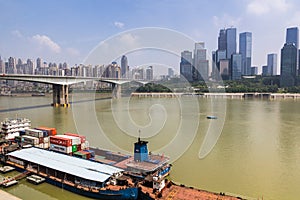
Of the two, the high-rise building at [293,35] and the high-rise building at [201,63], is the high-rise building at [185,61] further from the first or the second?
the high-rise building at [293,35]

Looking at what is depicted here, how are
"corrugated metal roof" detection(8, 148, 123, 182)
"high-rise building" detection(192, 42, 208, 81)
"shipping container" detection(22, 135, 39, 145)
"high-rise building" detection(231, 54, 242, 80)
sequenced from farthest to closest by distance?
"high-rise building" detection(231, 54, 242, 80), "high-rise building" detection(192, 42, 208, 81), "shipping container" detection(22, 135, 39, 145), "corrugated metal roof" detection(8, 148, 123, 182)

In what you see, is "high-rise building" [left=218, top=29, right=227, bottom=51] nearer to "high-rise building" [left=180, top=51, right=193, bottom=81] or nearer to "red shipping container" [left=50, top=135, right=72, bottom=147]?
"high-rise building" [left=180, top=51, right=193, bottom=81]

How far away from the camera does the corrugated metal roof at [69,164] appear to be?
4.52 meters

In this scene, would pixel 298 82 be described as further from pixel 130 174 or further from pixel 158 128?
pixel 130 174

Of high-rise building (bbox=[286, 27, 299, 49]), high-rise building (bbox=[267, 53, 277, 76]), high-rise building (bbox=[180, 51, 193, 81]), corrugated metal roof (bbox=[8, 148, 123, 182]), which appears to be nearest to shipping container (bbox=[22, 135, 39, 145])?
corrugated metal roof (bbox=[8, 148, 123, 182])

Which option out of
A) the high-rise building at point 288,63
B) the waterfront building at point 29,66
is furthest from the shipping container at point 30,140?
the high-rise building at point 288,63

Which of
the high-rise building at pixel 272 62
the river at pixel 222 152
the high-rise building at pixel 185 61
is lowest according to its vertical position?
the river at pixel 222 152

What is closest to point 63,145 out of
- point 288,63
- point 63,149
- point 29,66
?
point 63,149

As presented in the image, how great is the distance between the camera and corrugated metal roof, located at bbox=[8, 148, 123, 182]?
4520mm

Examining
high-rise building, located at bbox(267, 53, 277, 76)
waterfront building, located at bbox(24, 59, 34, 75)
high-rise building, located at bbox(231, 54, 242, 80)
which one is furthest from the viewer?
high-rise building, located at bbox(267, 53, 277, 76)

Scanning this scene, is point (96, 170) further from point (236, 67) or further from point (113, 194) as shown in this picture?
point (236, 67)

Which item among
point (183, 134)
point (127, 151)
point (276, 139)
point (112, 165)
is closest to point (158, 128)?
point (183, 134)

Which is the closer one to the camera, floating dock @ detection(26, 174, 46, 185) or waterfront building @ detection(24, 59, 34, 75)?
floating dock @ detection(26, 174, 46, 185)

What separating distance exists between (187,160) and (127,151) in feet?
5.83
